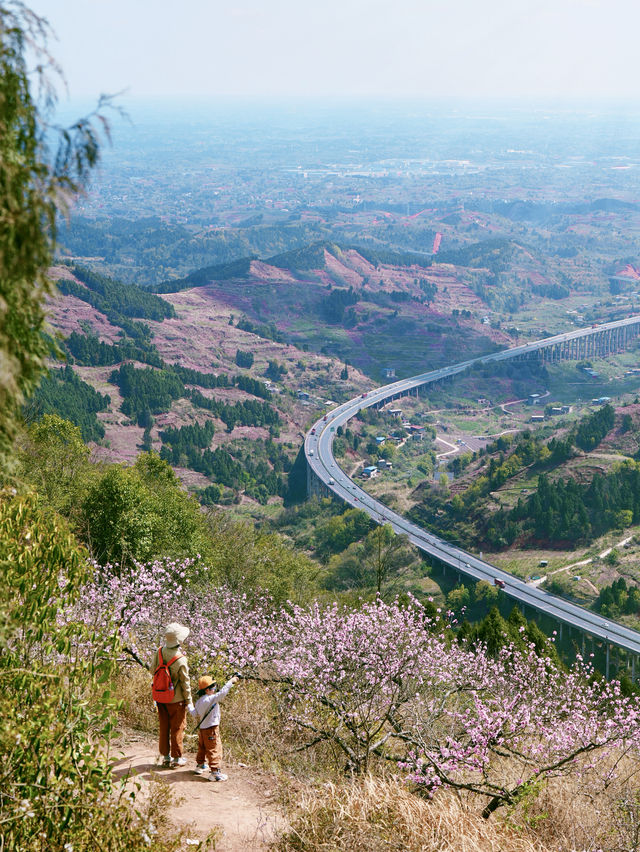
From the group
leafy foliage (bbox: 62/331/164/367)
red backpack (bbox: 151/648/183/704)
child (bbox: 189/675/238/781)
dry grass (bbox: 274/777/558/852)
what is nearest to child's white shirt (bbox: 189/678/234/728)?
child (bbox: 189/675/238/781)

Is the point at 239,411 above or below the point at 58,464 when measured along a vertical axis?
below

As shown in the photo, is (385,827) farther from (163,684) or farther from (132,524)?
(132,524)

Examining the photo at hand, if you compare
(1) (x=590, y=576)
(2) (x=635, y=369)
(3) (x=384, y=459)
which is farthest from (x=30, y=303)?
(2) (x=635, y=369)

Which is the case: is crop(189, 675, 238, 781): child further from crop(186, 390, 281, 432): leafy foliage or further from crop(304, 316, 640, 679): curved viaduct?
crop(186, 390, 281, 432): leafy foliage

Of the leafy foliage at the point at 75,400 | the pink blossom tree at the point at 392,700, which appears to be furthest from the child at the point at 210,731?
the leafy foliage at the point at 75,400

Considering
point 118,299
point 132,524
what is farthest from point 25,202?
point 118,299

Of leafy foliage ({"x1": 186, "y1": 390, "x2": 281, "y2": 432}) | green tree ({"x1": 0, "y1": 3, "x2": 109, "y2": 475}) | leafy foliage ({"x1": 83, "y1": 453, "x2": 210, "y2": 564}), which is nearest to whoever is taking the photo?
green tree ({"x1": 0, "y1": 3, "x2": 109, "y2": 475})

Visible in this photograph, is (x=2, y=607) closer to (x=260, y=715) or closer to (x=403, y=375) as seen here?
(x=260, y=715)
